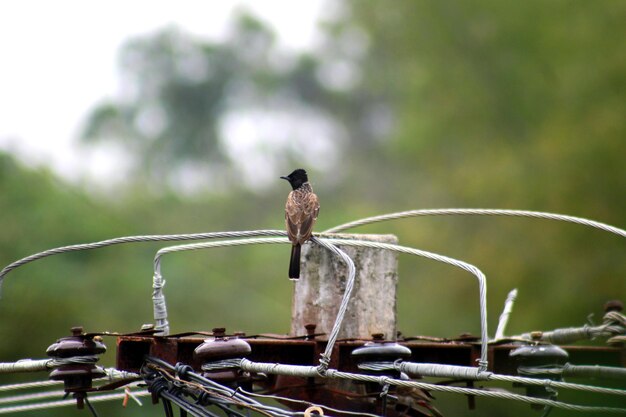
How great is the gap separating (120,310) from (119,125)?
19.5 m

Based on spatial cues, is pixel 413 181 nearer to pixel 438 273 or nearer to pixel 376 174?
pixel 376 174

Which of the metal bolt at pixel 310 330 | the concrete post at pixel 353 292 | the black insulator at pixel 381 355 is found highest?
the concrete post at pixel 353 292

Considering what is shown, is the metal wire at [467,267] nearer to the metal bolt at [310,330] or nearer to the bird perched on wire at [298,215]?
the metal bolt at [310,330]

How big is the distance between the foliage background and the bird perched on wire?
7719mm

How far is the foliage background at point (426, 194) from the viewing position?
1641 centimetres

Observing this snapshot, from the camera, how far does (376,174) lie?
36125 millimetres

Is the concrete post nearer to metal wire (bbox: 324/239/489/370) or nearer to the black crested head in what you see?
metal wire (bbox: 324/239/489/370)

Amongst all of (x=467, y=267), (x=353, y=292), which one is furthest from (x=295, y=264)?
(x=467, y=267)

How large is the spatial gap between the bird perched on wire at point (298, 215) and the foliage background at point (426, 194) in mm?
7719

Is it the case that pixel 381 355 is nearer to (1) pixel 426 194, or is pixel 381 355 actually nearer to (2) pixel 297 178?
(2) pixel 297 178

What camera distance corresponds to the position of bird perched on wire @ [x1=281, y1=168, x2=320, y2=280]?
17.8 feet

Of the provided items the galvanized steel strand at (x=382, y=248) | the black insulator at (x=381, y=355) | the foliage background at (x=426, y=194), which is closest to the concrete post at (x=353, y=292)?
the galvanized steel strand at (x=382, y=248)

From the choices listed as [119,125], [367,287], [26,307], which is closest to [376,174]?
[119,125]

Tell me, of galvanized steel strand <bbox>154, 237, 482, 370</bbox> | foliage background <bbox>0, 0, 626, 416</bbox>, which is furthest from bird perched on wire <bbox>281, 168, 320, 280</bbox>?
foliage background <bbox>0, 0, 626, 416</bbox>
